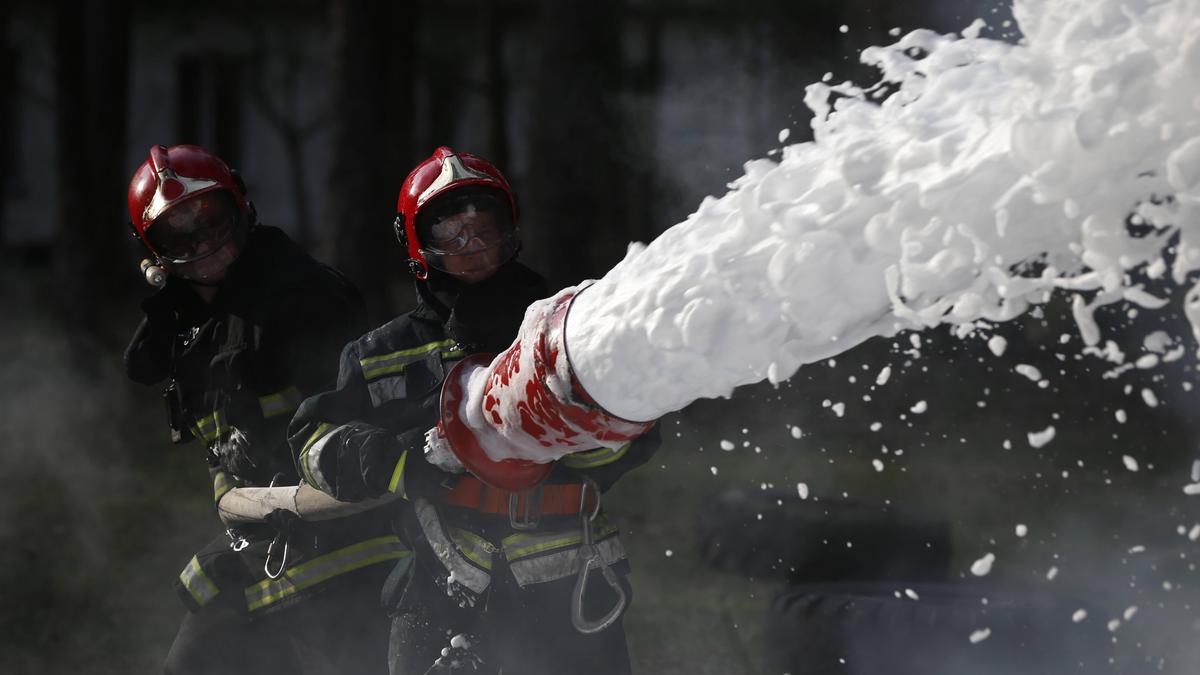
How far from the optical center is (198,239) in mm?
3754

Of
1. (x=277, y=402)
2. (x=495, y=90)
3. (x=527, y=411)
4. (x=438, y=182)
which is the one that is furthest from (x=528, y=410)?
(x=495, y=90)

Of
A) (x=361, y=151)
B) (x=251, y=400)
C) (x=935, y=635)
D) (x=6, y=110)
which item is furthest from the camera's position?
(x=6, y=110)

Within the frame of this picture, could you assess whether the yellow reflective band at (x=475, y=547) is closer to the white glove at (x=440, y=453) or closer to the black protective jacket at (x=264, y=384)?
the white glove at (x=440, y=453)

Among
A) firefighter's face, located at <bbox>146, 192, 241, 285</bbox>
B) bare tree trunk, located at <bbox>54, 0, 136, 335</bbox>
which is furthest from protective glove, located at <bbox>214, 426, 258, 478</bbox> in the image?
bare tree trunk, located at <bbox>54, 0, 136, 335</bbox>

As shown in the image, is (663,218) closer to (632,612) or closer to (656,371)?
(632,612)

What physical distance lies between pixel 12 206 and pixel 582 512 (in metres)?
19.7

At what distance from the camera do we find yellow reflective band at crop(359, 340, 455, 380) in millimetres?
3203

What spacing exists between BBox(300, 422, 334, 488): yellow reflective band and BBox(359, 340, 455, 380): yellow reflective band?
0.15 meters

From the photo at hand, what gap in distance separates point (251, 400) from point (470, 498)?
753 millimetres

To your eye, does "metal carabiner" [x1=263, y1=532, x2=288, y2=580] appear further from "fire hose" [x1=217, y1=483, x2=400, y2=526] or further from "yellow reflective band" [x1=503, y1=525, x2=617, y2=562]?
"yellow reflective band" [x1=503, y1=525, x2=617, y2=562]

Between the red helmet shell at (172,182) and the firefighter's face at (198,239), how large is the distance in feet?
0.08

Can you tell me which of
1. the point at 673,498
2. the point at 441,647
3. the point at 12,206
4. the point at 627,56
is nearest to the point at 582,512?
the point at 441,647

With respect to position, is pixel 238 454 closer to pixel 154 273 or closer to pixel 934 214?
pixel 154 273

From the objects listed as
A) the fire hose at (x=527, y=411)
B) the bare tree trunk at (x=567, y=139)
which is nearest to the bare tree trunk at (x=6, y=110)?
the bare tree trunk at (x=567, y=139)
